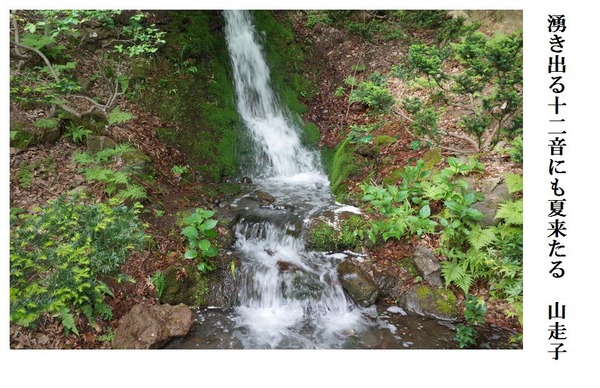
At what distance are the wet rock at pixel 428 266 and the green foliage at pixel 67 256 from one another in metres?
3.35

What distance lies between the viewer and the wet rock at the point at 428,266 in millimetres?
4273

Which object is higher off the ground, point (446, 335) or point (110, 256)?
point (110, 256)

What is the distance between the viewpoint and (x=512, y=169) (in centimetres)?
471

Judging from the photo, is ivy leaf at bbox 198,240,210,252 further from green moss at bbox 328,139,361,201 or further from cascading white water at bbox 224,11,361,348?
green moss at bbox 328,139,361,201

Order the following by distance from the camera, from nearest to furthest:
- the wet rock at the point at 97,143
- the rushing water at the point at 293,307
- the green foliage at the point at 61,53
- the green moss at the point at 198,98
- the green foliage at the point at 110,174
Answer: the rushing water at the point at 293,307 < the green foliage at the point at 110,174 < the green foliage at the point at 61,53 < the wet rock at the point at 97,143 < the green moss at the point at 198,98

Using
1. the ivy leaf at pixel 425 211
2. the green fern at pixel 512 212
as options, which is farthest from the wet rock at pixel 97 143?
the green fern at pixel 512 212

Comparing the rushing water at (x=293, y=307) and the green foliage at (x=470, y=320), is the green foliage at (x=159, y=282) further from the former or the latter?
the green foliage at (x=470, y=320)

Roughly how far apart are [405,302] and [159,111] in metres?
5.38

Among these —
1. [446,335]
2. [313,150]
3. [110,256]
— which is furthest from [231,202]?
[446,335]

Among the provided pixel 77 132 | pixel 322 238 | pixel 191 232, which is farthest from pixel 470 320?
pixel 77 132

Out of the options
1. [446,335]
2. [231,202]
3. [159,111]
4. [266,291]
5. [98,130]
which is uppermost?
[159,111]

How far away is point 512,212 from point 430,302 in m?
1.38

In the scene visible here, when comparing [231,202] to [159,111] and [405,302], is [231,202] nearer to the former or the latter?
[159,111]

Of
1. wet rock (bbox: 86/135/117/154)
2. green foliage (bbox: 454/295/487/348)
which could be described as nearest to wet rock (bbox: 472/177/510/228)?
green foliage (bbox: 454/295/487/348)
